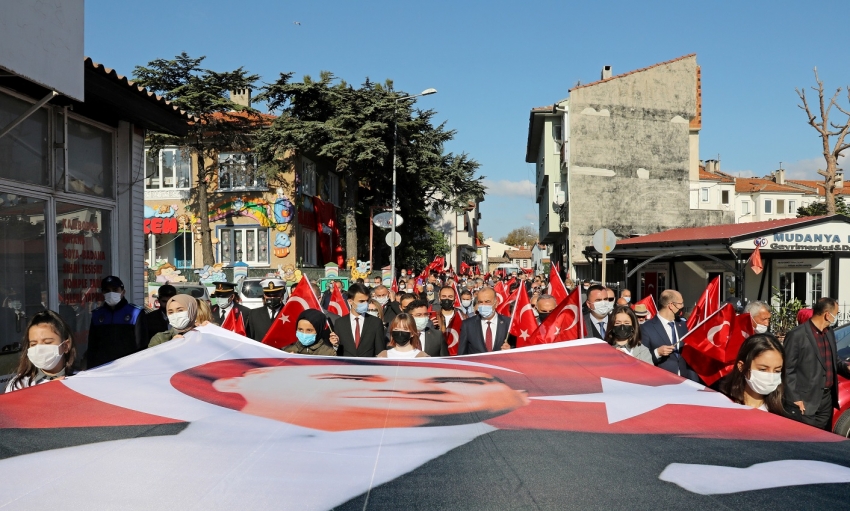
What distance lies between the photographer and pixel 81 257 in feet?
→ 34.9

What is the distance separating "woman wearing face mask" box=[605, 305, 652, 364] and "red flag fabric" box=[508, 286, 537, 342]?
224 cm

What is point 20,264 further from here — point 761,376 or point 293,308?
point 761,376

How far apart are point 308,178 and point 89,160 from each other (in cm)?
2988

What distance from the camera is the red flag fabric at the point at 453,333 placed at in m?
10.2

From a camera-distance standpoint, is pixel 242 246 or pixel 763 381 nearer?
pixel 763 381

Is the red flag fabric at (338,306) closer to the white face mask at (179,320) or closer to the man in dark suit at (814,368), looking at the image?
the white face mask at (179,320)

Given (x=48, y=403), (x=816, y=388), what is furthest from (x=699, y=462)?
(x=816, y=388)

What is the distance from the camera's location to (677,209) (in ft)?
155

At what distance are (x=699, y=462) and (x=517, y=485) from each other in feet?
2.59

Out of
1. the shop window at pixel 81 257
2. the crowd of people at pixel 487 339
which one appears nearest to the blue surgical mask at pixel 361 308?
the crowd of people at pixel 487 339

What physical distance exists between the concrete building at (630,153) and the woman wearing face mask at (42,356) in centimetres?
4239

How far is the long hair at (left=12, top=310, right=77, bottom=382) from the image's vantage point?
4.73 meters

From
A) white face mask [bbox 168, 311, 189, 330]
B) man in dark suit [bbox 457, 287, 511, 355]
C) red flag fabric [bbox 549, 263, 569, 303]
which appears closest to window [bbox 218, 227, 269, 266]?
red flag fabric [bbox 549, 263, 569, 303]

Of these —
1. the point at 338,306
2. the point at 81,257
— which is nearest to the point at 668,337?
the point at 338,306
